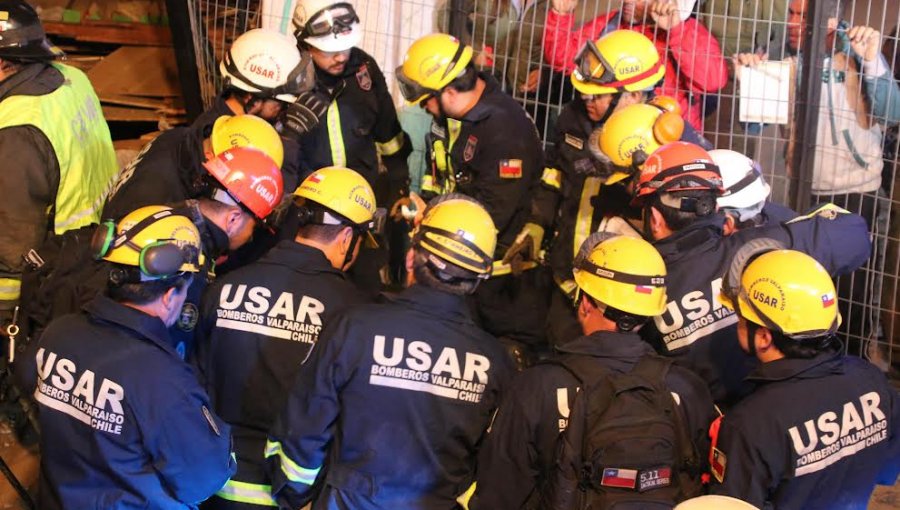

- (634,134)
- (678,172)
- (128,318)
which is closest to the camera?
(128,318)

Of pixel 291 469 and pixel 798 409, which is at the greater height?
pixel 798 409

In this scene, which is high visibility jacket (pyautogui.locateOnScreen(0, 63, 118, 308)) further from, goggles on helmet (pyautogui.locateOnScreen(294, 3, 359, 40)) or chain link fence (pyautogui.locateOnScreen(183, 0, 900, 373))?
chain link fence (pyautogui.locateOnScreen(183, 0, 900, 373))

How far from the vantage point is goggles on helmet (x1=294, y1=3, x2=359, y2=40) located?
6.32 meters

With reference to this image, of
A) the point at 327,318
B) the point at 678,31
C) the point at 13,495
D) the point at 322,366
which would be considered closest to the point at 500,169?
the point at 678,31

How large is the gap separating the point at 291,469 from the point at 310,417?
261mm

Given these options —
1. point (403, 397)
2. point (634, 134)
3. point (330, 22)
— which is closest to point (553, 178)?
point (634, 134)

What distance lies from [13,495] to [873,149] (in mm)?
5440

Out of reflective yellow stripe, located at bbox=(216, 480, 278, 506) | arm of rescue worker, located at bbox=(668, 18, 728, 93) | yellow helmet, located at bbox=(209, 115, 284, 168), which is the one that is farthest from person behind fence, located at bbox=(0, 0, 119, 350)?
arm of rescue worker, located at bbox=(668, 18, 728, 93)

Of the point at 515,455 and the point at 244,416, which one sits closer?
the point at 515,455

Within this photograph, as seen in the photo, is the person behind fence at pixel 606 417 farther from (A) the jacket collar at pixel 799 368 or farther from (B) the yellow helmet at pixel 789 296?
(B) the yellow helmet at pixel 789 296

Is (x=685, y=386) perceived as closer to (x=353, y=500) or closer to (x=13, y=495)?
(x=353, y=500)

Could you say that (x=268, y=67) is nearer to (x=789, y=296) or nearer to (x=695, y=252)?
(x=695, y=252)

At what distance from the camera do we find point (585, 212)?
228 inches

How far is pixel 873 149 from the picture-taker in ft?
21.4
